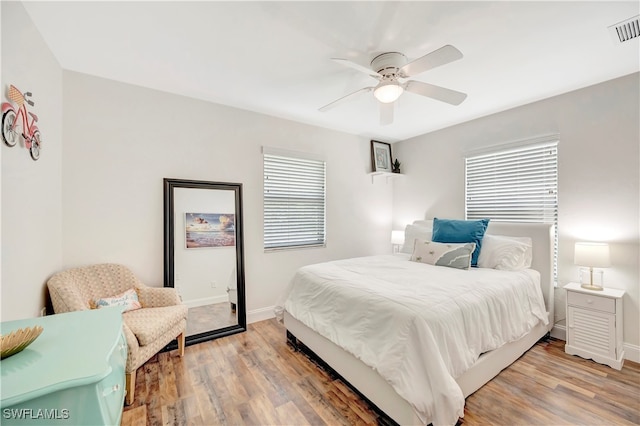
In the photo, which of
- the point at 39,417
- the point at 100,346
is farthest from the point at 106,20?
the point at 39,417

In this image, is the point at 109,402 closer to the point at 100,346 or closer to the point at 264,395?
the point at 100,346

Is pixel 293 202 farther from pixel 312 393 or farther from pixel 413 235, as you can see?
pixel 312 393

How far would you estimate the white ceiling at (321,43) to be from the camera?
66.2 inches

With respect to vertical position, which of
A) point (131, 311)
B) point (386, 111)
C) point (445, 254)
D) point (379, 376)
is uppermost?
point (386, 111)

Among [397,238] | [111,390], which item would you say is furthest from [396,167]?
[111,390]

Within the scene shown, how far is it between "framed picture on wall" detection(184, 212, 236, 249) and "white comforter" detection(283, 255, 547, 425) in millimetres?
942

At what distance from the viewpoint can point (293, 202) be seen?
12.2ft

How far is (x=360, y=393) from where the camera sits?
194 cm

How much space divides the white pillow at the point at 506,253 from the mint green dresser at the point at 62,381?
309 centimetres

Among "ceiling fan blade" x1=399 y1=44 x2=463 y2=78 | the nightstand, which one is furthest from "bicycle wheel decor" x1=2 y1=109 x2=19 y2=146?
the nightstand

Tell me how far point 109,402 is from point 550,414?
246 cm

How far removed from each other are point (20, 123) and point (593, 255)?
4.28 metres

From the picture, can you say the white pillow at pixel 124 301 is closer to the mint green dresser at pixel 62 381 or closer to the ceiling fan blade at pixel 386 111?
the mint green dresser at pixel 62 381

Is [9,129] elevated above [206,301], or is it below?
above
